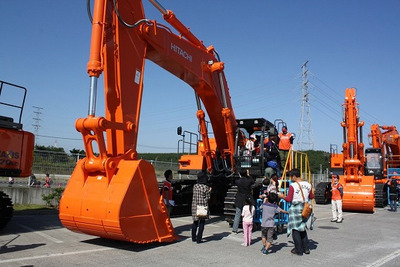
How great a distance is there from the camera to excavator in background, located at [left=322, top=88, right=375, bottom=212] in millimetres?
15898

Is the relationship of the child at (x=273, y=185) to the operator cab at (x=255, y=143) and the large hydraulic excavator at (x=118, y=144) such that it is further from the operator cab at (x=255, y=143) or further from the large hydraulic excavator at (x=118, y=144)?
the large hydraulic excavator at (x=118, y=144)

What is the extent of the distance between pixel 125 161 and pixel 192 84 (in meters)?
4.04

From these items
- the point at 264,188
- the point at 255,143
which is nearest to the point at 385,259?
the point at 264,188

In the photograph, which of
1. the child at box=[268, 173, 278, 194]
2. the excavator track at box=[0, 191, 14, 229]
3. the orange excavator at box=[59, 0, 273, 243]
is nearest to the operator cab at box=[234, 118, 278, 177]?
the child at box=[268, 173, 278, 194]

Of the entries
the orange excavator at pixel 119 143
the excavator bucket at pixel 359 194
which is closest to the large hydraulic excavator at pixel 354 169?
the excavator bucket at pixel 359 194

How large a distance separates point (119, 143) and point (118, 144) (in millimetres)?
34

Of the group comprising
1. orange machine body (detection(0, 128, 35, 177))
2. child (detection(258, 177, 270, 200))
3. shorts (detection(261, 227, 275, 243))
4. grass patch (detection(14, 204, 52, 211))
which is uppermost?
orange machine body (detection(0, 128, 35, 177))

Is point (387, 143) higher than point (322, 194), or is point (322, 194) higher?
point (387, 143)

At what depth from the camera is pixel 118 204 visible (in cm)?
624

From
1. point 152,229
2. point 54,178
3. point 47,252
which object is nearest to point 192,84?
point 152,229

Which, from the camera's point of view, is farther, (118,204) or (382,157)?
(382,157)

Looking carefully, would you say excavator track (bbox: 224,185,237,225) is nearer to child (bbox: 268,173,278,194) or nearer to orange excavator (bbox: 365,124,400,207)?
child (bbox: 268,173,278,194)

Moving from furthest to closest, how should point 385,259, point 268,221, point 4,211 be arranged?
point 4,211 < point 268,221 < point 385,259

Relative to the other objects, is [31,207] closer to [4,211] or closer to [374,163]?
[4,211]
